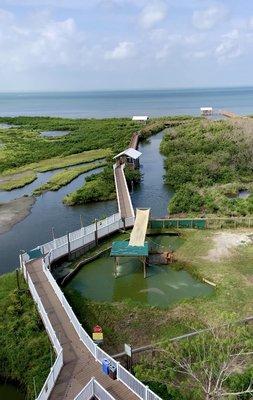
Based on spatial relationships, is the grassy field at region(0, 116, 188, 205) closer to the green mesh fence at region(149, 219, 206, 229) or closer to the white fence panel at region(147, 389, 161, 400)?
the green mesh fence at region(149, 219, 206, 229)

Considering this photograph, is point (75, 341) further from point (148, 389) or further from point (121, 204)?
point (121, 204)

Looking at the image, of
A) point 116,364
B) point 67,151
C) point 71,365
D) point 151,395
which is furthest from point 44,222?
point 67,151

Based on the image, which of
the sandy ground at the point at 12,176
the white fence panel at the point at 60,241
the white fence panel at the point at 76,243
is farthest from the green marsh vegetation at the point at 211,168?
the sandy ground at the point at 12,176

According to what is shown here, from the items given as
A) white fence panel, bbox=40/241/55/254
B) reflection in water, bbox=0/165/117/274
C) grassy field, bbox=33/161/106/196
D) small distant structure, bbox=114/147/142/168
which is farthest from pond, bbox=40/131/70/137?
white fence panel, bbox=40/241/55/254

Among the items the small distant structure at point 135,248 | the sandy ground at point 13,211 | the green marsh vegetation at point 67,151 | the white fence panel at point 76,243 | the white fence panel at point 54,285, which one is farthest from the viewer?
the green marsh vegetation at point 67,151

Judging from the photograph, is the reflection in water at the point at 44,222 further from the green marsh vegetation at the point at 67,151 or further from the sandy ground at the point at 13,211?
the green marsh vegetation at the point at 67,151

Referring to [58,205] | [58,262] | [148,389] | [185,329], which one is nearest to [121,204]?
[58,205]

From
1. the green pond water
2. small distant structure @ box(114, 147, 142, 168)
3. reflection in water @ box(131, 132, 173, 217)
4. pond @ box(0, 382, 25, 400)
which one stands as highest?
small distant structure @ box(114, 147, 142, 168)
